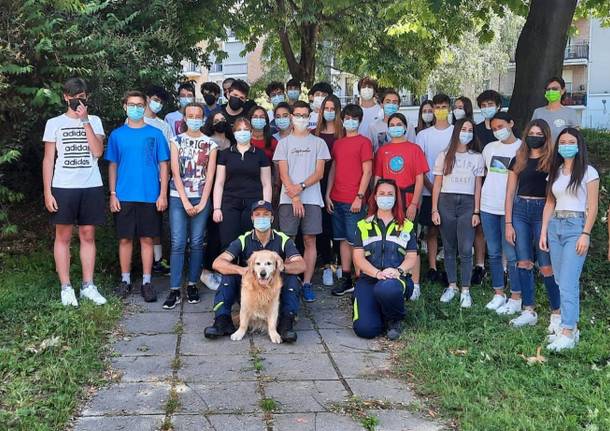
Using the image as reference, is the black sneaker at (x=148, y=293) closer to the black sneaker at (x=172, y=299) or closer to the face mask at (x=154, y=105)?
the black sneaker at (x=172, y=299)

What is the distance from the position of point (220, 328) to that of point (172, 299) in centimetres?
107

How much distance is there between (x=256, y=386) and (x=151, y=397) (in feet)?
2.43

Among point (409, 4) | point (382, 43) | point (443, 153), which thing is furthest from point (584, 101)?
point (443, 153)

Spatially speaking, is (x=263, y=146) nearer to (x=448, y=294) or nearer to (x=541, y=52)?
(x=448, y=294)

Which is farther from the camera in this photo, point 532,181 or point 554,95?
point 554,95

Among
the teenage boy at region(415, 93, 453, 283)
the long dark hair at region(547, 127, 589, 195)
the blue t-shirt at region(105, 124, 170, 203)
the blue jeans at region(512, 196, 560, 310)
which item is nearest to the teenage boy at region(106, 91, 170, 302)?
the blue t-shirt at region(105, 124, 170, 203)

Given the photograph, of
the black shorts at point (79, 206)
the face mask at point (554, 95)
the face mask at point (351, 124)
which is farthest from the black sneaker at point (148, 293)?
the face mask at point (554, 95)

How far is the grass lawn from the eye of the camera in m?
4.16

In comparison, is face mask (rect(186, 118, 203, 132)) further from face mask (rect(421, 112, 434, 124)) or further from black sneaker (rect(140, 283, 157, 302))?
face mask (rect(421, 112, 434, 124))

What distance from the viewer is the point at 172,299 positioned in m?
6.53

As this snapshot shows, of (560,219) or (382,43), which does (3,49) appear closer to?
(560,219)

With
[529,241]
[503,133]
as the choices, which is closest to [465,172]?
[503,133]

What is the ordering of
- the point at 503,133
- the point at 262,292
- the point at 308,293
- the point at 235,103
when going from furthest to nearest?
the point at 235,103, the point at 308,293, the point at 503,133, the point at 262,292

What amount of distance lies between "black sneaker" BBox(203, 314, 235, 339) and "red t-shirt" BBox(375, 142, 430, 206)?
2.23 meters
